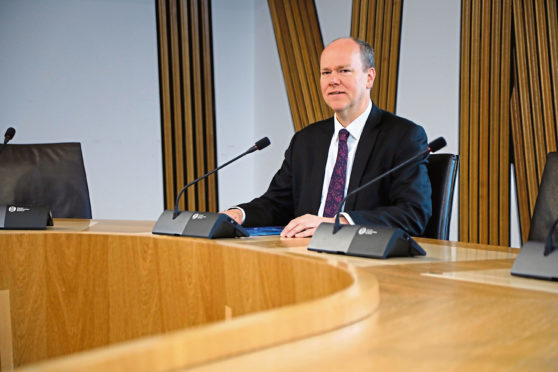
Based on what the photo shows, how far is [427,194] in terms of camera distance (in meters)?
2.70

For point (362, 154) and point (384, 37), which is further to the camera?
point (384, 37)

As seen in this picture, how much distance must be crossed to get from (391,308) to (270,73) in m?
5.54

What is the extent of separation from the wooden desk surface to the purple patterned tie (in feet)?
4.56

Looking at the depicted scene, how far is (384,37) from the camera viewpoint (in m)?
4.69

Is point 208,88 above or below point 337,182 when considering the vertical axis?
above

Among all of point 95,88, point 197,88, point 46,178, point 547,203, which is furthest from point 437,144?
point 95,88

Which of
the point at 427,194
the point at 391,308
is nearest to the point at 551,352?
the point at 391,308

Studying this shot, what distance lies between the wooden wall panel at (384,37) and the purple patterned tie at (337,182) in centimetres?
176

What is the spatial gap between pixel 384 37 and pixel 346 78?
1741mm

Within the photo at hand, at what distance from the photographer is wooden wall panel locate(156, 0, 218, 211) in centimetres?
581

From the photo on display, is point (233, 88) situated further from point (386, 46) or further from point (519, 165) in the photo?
Result: point (519, 165)

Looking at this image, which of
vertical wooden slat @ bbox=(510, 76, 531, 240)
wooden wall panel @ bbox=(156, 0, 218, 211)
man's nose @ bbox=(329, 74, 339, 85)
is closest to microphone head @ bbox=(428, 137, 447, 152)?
man's nose @ bbox=(329, 74, 339, 85)

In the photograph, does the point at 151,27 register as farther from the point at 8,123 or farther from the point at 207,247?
the point at 207,247

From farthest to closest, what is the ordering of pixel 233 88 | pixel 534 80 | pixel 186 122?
pixel 233 88 < pixel 186 122 < pixel 534 80
